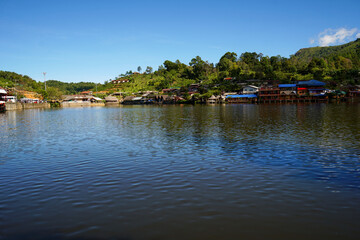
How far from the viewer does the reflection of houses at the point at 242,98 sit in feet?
409

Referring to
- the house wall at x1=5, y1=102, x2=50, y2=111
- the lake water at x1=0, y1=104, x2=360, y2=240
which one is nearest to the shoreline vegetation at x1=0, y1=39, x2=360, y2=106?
the house wall at x1=5, y1=102, x2=50, y2=111

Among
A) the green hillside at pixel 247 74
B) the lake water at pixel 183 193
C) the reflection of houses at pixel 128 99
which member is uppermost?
the green hillside at pixel 247 74

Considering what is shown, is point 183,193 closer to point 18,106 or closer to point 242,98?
point 18,106

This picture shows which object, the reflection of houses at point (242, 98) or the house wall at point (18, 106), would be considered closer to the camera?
the house wall at point (18, 106)

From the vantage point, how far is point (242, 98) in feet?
419

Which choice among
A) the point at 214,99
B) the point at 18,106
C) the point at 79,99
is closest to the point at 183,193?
the point at 18,106

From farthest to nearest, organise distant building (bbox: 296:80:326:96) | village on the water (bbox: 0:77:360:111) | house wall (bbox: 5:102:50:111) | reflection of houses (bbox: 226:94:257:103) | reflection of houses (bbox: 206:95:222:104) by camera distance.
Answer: reflection of houses (bbox: 206:95:222:104)
reflection of houses (bbox: 226:94:257:103)
distant building (bbox: 296:80:326:96)
village on the water (bbox: 0:77:360:111)
house wall (bbox: 5:102:50:111)

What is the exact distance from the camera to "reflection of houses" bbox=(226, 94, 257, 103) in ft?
409

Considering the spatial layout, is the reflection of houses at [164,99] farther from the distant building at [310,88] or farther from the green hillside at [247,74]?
the distant building at [310,88]

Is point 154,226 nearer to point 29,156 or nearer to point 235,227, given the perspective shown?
point 235,227

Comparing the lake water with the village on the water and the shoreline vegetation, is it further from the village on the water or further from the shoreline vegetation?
the shoreline vegetation

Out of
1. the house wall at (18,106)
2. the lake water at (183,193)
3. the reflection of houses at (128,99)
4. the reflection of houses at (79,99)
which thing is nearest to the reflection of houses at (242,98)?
the reflection of houses at (128,99)

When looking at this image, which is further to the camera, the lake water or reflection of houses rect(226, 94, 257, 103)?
reflection of houses rect(226, 94, 257, 103)

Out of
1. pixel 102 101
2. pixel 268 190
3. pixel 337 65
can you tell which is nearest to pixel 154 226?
pixel 268 190
